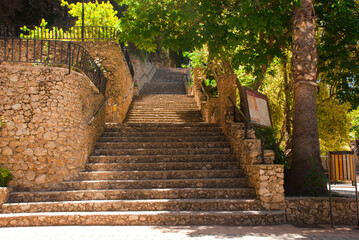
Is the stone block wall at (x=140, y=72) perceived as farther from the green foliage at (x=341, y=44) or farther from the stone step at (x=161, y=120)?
the green foliage at (x=341, y=44)

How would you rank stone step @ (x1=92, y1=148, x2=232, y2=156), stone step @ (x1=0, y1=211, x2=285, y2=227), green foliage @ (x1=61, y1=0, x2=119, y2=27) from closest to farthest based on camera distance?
stone step @ (x1=0, y1=211, x2=285, y2=227) < stone step @ (x1=92, y1=148, x2=232, y2=156) < green foliage @ (x1=61, y1=0, x2=119, y2=27)

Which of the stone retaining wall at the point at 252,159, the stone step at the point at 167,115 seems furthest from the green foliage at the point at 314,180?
the stone step at the point at 167,115

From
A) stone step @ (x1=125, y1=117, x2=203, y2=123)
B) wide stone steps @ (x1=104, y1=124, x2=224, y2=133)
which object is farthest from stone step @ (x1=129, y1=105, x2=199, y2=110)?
wide stone steps @ (x1=104, y1=124, x2=224, y2=133)

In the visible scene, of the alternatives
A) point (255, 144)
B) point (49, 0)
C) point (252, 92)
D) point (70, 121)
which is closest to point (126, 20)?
point (70, 121)

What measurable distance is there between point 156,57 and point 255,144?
3235 cm

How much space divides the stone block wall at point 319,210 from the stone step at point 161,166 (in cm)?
187

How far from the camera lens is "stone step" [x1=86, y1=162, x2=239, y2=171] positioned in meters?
8.37

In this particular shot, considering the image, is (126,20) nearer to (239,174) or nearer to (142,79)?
(239,174)

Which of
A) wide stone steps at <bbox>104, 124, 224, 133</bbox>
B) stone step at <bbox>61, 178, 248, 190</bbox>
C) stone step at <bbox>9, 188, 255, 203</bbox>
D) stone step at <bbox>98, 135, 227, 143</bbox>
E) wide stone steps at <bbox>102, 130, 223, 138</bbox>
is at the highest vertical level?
wide stone steps at <bbox>104, 124, 224, 133</bbox>

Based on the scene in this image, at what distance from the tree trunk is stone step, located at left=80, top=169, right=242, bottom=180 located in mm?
1544

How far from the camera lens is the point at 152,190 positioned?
24.0 ft

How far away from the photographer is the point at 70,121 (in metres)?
7.93

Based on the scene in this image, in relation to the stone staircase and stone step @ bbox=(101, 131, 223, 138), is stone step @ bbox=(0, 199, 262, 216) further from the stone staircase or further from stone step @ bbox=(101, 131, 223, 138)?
stone step @ bbox=(101, 131, 223, 138)

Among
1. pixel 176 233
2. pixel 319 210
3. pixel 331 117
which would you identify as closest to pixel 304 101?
pixel 319 210
